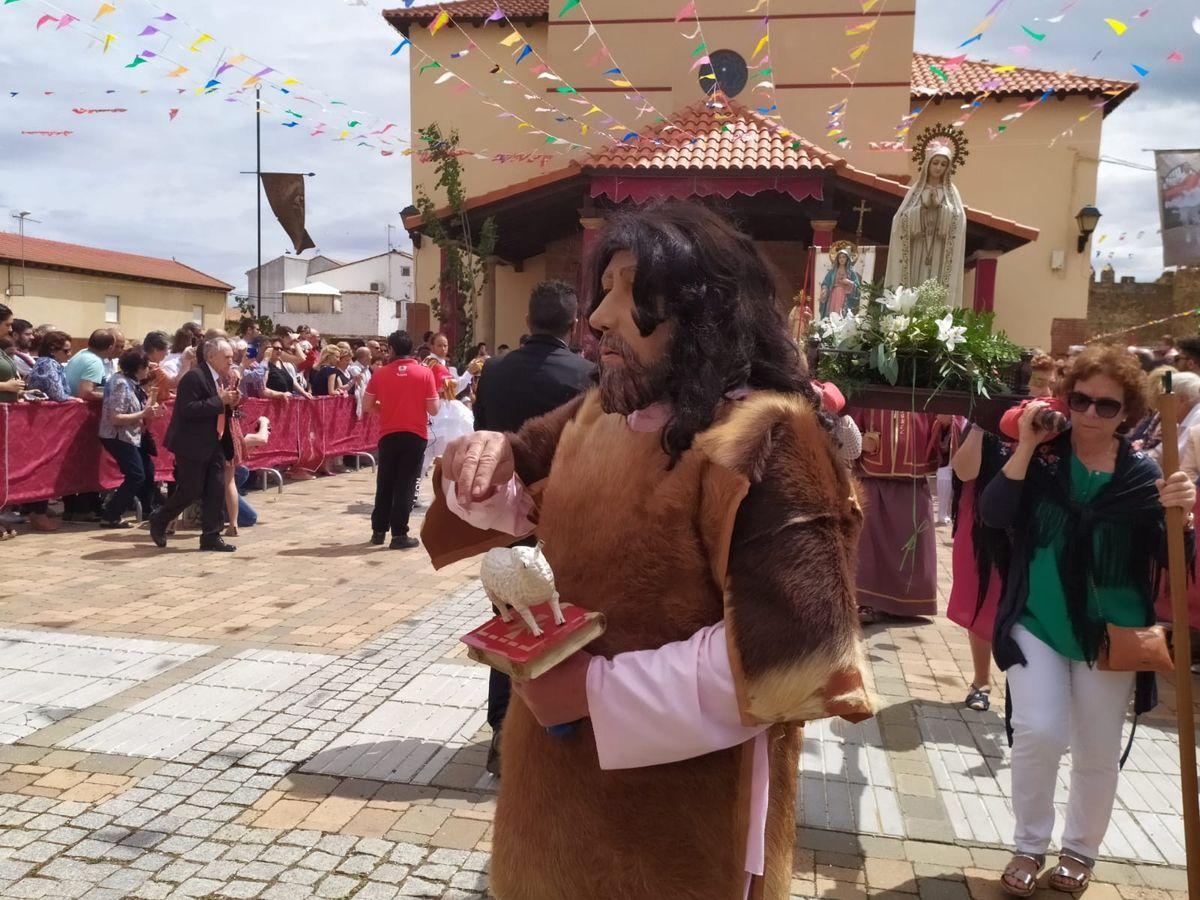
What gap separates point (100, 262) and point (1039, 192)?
44.6 m

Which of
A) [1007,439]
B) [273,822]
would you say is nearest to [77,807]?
[273,822]

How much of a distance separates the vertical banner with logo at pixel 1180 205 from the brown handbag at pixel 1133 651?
10574mm

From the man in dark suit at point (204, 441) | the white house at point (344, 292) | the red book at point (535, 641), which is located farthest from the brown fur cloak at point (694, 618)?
the white house at point (344, 292)

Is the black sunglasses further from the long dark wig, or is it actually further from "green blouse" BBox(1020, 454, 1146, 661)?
the long dark wig

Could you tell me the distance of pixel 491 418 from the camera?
166 inches

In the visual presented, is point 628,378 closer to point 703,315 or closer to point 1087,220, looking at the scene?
point 703,315

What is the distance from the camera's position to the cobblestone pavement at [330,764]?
324 cm

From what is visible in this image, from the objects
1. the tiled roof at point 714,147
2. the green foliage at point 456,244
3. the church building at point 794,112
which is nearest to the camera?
the tiled roof at point 714,147

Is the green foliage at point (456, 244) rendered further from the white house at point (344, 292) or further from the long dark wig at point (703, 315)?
the white house at point (344, 292)

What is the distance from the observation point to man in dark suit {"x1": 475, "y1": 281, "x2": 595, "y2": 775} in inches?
162

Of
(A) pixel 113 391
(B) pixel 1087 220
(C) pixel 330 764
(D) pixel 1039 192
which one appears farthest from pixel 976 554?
(D) pixel 1039 192

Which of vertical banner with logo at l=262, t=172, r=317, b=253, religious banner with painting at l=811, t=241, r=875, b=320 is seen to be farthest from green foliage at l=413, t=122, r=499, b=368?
religious banner with painting at l=811, t=241, r=875, b=320

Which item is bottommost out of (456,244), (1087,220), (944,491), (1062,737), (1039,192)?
(1062,737)

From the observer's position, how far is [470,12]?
1997 cm
